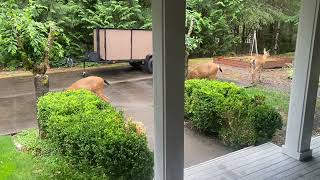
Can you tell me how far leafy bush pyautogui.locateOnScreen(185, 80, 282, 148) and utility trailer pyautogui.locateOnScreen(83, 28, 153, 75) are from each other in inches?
32.5

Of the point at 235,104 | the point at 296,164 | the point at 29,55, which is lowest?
the point at 296,164

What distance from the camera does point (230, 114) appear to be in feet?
11.1

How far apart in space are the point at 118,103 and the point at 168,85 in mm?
2099

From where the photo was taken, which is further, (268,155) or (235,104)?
(235,104)

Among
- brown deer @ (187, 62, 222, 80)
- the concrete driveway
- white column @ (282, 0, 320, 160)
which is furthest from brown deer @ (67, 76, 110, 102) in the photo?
white column @ (282, 0, 320, 160)

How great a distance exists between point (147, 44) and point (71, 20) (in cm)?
170

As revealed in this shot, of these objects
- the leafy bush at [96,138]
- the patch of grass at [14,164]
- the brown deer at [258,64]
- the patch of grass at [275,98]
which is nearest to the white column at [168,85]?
the leafy bush at [96,138]

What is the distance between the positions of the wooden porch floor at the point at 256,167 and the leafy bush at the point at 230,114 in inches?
11.9

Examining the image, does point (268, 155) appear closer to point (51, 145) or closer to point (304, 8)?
point (304, 8)

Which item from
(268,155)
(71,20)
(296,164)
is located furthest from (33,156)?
(296,164)

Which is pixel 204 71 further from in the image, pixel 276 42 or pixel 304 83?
pixel 304 83

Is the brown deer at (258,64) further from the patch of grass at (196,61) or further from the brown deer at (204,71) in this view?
the patch of grass at (196,61)

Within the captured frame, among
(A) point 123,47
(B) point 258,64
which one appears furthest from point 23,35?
(B) point 258,64

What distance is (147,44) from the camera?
15.7 ft
